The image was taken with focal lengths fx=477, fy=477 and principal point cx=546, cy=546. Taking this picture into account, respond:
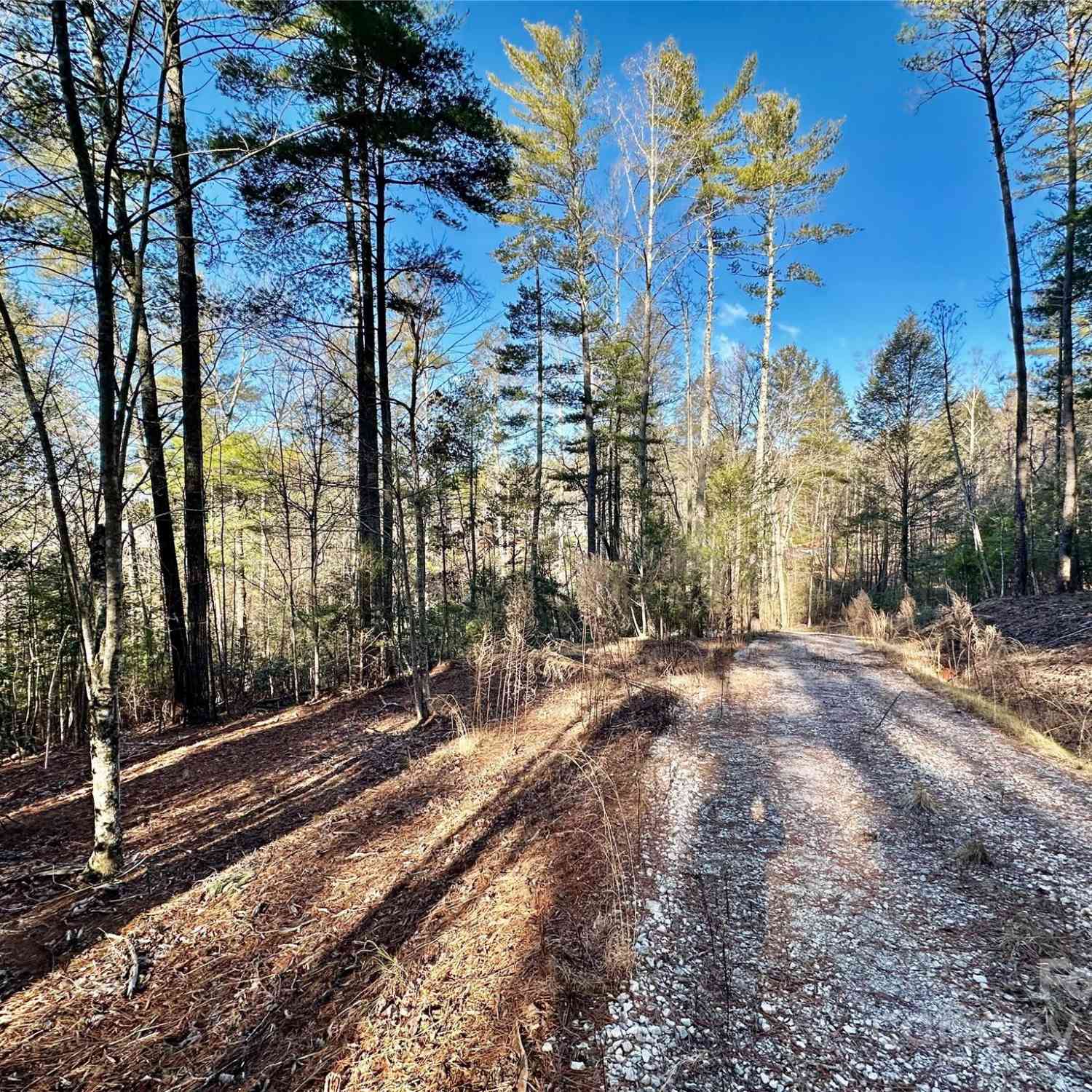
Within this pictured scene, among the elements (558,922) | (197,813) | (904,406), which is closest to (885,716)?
(558,922)

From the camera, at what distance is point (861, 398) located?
15883 millimetres

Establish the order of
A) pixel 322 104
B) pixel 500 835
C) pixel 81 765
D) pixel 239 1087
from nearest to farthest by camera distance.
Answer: pixel 239 1087 → pixel 500 835 → pixel 81 765 → pixel 322 104

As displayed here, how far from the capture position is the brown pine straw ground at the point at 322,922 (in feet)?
5.18

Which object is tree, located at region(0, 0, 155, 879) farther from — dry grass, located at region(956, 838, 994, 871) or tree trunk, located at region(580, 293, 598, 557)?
tree trunk, located at region(580, 293, 598, 557)

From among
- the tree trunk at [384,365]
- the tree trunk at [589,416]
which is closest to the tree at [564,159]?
the tree trunk at [589,416]

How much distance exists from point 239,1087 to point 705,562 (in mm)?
8621

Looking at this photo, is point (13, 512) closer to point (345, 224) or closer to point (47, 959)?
point (47, 959)

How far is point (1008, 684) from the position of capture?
520 cm

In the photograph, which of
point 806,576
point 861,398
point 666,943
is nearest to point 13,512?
point 666,943

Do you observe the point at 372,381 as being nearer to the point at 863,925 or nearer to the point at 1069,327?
the point at 863,925

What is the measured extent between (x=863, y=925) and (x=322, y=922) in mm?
2492

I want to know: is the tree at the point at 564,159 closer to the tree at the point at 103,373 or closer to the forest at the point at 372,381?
the forest at the point at 372,381

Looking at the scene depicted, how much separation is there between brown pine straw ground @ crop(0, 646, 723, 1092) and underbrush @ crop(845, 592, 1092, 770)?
3.48 m

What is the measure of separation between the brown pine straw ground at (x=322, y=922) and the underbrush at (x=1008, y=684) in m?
3.48
